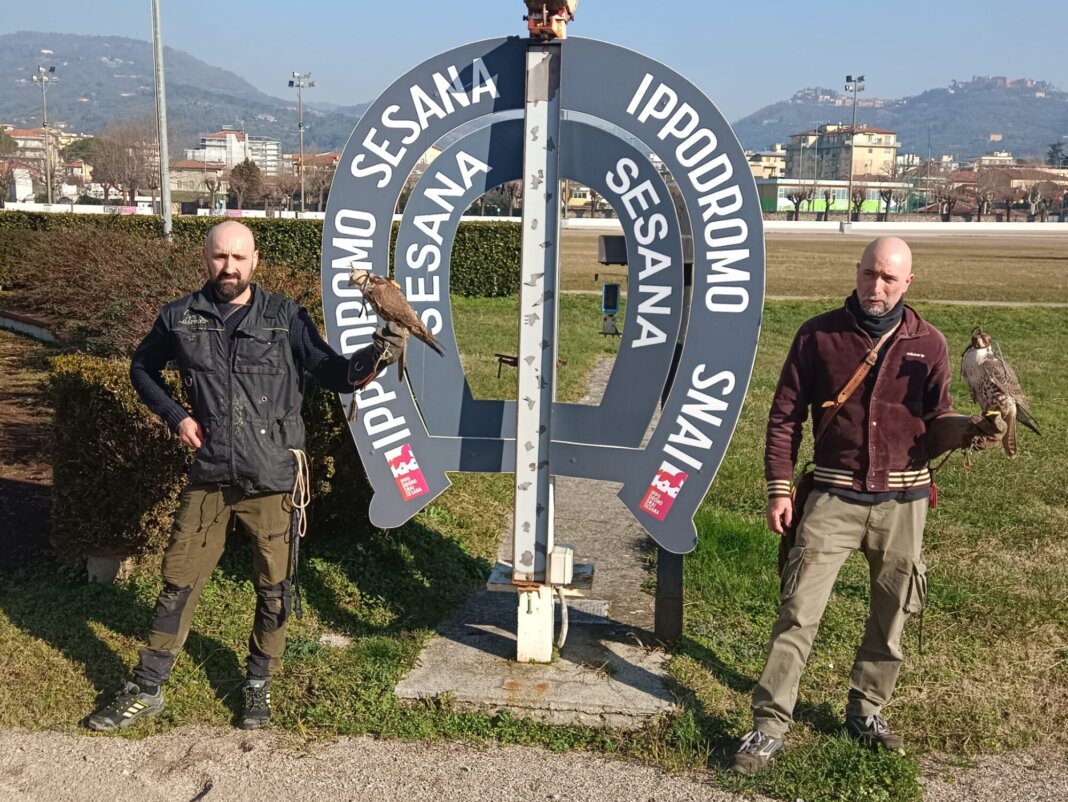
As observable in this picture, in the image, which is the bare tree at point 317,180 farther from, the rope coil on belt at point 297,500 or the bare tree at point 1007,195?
the rope coil on belt at point 297,500

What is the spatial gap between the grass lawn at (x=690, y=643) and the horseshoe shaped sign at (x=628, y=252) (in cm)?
75

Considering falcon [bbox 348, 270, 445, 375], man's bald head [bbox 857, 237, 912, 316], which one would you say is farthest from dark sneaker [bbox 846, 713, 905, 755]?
falcon [bbox 348, 270, 445, 375]

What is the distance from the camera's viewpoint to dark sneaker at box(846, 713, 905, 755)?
4.02m

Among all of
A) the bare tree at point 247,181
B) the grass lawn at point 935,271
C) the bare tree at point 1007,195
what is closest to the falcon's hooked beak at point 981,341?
the grass lawn at point 935,271

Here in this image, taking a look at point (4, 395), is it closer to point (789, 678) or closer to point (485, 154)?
point (485, 154)

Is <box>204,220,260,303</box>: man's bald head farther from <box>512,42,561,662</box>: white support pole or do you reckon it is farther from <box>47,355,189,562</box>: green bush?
<box>47,355,189,562</box>: green bush

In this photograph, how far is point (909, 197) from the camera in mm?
151375

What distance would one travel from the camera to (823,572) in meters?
3.95

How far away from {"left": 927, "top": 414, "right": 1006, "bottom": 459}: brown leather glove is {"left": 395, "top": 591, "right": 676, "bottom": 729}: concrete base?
1479 millimetres

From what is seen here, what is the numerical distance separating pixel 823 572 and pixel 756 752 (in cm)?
70

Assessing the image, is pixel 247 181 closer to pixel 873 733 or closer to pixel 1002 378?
pixel 873 733

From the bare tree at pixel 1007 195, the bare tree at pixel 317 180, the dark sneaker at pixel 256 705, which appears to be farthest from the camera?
the bare tree at pixel 1007 195

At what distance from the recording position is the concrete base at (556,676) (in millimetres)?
4277

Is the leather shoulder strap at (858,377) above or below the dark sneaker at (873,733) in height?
above
